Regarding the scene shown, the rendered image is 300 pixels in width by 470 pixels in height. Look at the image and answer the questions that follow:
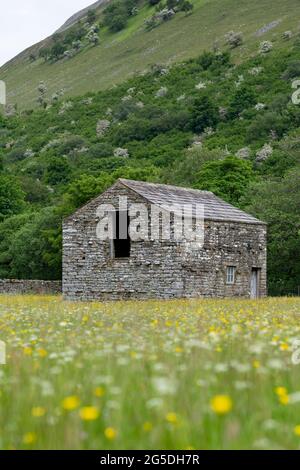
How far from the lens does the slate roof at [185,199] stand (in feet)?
Result: 116

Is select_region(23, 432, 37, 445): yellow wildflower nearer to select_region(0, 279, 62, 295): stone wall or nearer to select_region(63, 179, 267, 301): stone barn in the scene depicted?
select_region(63, 179, 267, 301): stone barn

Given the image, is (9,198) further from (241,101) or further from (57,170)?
(241,101)

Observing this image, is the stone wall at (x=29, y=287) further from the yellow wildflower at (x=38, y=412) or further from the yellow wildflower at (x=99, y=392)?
the yellow wildflower at (x=38, y=412)

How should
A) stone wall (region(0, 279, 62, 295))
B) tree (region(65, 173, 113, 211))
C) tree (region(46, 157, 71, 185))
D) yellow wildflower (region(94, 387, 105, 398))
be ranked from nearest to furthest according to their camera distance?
yellow wildflower (region(94, 387, 105, 398)), stone wall (region(0, 279, 62, 295)), tree (region(65, 173, 113, 211)), tree (region(46, 157, 71, 185))

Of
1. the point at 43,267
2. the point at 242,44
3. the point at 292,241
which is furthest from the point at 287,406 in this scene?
the point at 242,44

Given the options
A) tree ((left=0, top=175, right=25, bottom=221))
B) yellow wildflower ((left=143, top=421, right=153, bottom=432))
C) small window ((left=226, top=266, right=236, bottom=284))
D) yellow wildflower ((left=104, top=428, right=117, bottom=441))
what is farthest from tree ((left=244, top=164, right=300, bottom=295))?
yellow wildflower ((left=104, top=428, right=117, bottom=441))

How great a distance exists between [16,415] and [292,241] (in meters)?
38.7

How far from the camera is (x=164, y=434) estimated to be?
20.6ft

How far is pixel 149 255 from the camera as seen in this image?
34.7 meters

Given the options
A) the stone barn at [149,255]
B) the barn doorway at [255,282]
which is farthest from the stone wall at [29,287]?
the barn doorway at [255,282]

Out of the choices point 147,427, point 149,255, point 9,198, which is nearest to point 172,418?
point 147,427

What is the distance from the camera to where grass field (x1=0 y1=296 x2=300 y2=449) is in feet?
20.6

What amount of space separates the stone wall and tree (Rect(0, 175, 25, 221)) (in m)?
26.1

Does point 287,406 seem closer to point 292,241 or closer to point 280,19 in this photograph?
point 292,241
